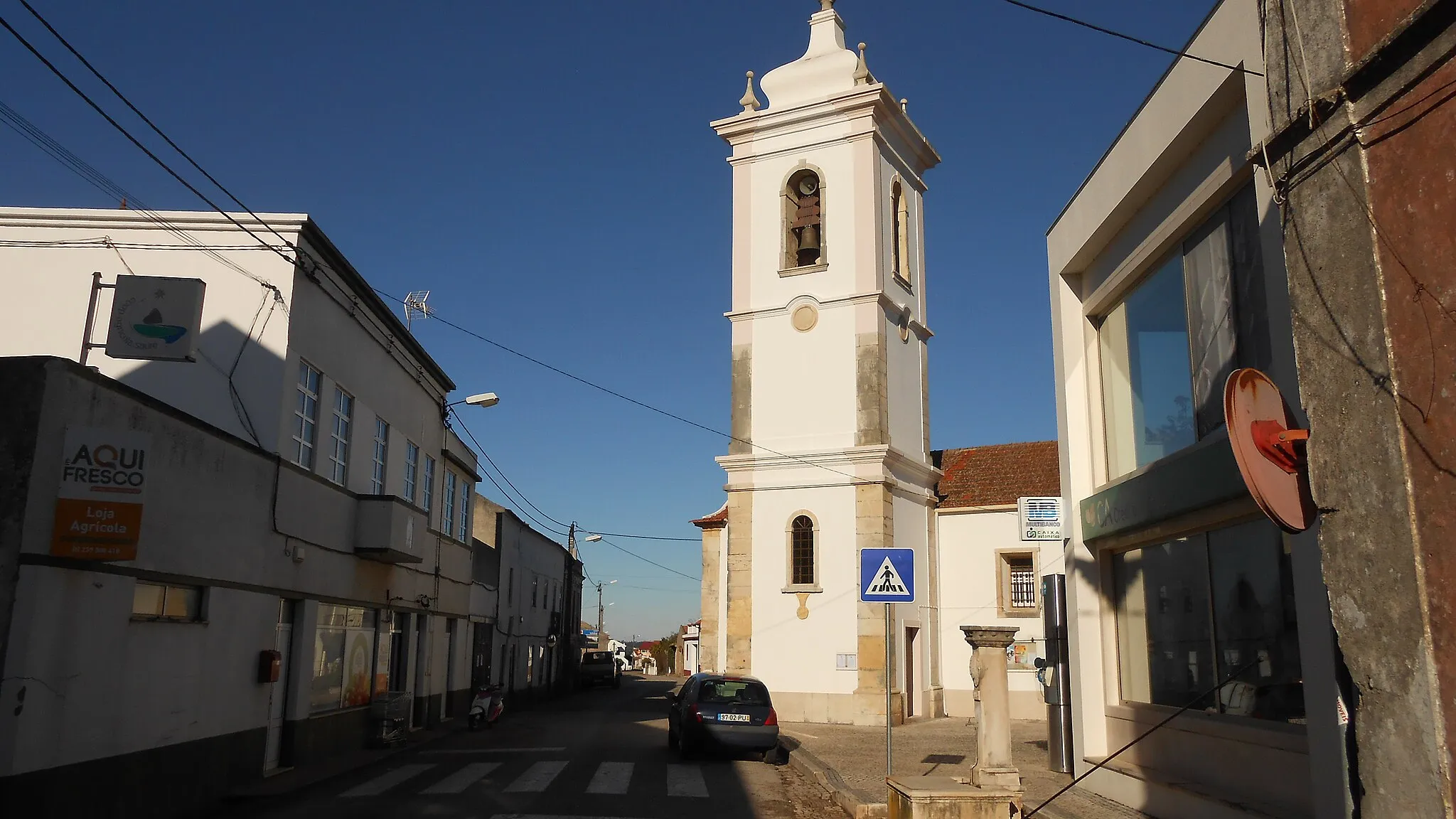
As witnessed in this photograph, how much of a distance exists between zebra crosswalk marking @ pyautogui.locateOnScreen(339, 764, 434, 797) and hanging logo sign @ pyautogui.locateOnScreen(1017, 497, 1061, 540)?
884 cm

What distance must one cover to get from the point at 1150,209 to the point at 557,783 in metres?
10.1

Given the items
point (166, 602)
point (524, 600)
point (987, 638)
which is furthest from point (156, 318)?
point (524, 600)

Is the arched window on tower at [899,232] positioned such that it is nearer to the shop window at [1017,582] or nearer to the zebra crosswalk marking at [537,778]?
the shop window at [1017,582]

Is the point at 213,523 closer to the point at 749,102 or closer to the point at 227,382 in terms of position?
the point at 227,382

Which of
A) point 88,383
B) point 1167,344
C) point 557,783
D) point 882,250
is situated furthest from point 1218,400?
point 882,250

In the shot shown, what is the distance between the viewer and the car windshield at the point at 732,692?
17.2 m

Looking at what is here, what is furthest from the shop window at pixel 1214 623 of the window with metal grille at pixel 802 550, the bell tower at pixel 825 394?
the window with metal grille at pixel 802 550

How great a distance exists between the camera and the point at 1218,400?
10109 mm

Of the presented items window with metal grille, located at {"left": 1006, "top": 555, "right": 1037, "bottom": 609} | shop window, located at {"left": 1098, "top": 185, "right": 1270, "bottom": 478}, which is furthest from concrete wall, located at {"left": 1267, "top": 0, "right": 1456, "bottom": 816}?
window with metal grille, located at {"left": 1006, "top": 555, "right": 1037, "bottom": 609}

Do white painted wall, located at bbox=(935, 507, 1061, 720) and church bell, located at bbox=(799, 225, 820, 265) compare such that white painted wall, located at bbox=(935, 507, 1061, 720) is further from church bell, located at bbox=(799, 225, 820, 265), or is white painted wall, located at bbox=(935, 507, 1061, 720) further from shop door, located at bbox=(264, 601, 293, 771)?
shop door, located at bbox=(264, 601, 293, 771)

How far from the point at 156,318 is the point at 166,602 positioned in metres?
3.69

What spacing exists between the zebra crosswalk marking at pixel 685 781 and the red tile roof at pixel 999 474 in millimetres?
16164

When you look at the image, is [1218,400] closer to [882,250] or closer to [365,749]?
[365,749]

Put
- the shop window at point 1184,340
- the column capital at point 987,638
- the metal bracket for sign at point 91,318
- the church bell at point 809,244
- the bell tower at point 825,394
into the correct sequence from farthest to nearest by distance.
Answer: the church bell at point 809,244 < the bell tower at point 825,394 < the metal bracket for sign at point 91,318 < the column capital at point 987,638 < the shop window at point 1184,340
